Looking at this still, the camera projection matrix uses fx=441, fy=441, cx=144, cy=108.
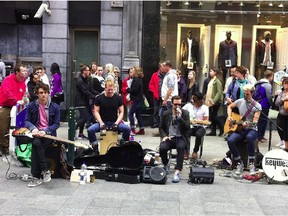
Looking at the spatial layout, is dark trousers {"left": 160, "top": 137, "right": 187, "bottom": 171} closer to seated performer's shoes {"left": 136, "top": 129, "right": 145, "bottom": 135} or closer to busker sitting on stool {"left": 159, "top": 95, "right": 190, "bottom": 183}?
busker sitting on stool {"left": 159, "top": 95, "right": 190, "bottom": 183}

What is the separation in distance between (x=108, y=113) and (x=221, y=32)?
21.1 feet

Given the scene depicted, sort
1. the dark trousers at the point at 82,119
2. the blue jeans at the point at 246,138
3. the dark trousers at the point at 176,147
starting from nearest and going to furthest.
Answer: the dark trousers at the point at 176,147
the blue jeans at the point at 246,138
the dark trousers at the point at 82,119

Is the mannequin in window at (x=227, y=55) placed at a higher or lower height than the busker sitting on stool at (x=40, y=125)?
higher

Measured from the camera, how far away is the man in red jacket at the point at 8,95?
8.64m

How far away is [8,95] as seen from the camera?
864 cm

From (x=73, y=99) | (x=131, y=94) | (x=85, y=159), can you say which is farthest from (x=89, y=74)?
(x=85, y=159)

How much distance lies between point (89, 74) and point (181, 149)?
14.3 feet

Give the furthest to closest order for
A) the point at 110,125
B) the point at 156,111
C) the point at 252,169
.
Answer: the point at 156,111, the point at 110,125, the point at 252,169

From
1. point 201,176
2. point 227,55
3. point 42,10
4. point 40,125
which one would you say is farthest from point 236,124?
point 42,10

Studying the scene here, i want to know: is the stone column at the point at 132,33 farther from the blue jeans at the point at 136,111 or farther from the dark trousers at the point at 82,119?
the dark trousers at the point at 82,119

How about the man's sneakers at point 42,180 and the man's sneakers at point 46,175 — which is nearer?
the man's sneakers at point 42,180

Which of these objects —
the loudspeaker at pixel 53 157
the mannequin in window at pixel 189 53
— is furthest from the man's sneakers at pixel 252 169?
the mannequin in window at pixel 189 53

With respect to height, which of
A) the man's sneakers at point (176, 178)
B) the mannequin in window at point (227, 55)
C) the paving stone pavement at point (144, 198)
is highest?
the mannequin in window at point (227, 55)

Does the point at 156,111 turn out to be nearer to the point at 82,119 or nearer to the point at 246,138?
the point at 82,119
